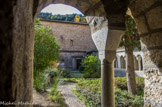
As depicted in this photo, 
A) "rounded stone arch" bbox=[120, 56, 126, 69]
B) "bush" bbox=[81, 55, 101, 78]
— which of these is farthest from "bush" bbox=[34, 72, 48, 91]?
"rounded stone arch" bbox=[120, 56, 126, 69]

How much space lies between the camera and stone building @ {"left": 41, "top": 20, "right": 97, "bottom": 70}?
48.9 feet

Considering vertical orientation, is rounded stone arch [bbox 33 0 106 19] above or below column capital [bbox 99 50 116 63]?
above

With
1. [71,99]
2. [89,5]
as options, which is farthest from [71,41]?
[89,5]

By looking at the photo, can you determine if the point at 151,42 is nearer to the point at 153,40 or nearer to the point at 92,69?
the point at 153,40

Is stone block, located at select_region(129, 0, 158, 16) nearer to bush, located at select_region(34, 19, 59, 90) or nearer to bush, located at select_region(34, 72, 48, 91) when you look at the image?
bush, located at select_region(34, 72, 48, 91)

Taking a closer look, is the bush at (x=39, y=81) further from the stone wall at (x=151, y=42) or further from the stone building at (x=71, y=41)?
the stone building at (x=71, y=41)

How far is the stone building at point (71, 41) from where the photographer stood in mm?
14891

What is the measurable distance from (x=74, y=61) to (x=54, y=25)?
5335 mm

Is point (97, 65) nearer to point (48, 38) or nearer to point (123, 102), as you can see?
point (48, 38)

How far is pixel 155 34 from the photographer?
4.94ft

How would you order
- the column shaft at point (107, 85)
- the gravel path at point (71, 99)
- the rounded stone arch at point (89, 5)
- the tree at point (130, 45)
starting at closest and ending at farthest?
the rounded stone arch at point (89, 5)
the column shaft at point (107, 85)
the gravel path at point (71, 99)
the tree at point (130, 45)

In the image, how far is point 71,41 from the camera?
52.2 feet

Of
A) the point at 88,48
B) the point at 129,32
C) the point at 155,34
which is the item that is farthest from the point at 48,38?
the point at 88,48

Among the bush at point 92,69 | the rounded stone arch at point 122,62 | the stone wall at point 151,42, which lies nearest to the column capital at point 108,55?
the stone wall at point 151,42
